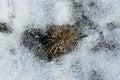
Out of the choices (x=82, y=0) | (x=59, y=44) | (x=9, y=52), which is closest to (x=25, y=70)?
(x=9, y=52)

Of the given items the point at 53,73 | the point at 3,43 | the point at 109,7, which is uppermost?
the point at 109,7

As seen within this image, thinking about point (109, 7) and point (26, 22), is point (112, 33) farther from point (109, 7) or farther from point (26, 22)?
point (26, 22)

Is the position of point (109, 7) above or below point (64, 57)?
above
